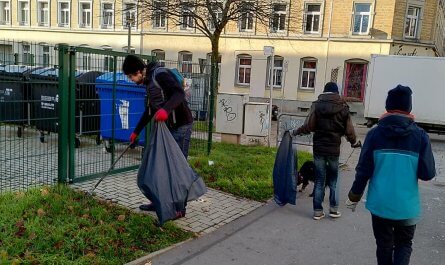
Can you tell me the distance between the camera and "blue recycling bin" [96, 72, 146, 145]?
6875 millimetres

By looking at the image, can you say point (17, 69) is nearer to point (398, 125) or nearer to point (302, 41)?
point (398, 125)

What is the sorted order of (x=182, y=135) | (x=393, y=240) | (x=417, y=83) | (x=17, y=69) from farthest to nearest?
(x=417, y=83) → (x=17, y=69) → (x=182, y=135) → (x=393, y=240)

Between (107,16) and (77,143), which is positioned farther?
(107,16)

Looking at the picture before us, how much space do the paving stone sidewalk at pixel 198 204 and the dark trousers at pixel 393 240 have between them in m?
2.08

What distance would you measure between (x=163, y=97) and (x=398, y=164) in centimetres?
261

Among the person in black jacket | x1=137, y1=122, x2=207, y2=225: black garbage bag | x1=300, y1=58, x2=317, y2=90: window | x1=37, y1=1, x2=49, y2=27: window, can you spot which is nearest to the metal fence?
the person in black jacket

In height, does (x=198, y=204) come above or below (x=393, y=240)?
below

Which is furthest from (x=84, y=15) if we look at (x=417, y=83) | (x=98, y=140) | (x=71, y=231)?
(x=71, y=231)

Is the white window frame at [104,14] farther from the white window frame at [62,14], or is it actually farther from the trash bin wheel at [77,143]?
the trash bin wheel at [77,143]

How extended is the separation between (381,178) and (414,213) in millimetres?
383

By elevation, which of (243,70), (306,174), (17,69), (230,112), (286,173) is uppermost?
(243,70)

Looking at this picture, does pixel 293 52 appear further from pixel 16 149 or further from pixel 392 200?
pixel 392 200

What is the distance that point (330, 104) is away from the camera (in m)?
5.34

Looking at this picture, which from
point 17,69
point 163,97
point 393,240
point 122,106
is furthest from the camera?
point 17,69
